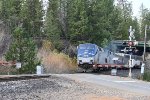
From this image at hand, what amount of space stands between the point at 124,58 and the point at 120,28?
25.7 m

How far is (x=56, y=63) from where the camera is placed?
47.5 metres

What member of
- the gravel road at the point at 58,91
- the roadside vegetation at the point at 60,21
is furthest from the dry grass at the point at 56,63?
the gravel road at the point at 58,91

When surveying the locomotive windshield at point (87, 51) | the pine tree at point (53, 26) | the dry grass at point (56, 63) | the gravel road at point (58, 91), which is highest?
the pine tree at point (53, 26)

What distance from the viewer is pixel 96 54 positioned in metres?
47.2

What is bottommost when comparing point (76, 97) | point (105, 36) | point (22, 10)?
point (76, 97)

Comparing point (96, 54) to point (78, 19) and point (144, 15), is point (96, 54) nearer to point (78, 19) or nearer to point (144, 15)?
point (78, 19)

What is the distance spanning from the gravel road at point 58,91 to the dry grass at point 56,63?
60.7 feet

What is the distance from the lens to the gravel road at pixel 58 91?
19.6 m

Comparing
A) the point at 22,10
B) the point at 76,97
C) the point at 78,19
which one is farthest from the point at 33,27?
the point at 76,97

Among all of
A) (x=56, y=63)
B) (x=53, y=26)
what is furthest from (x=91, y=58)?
(x=53, y=26)

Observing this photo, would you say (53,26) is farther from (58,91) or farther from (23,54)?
(58,91)

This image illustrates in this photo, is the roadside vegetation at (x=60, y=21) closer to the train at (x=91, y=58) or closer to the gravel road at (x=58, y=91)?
the train at (x=91, y=58)

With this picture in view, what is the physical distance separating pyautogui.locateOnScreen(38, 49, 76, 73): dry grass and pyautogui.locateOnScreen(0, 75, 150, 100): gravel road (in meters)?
18.5

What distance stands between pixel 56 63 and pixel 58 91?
2510 cm
